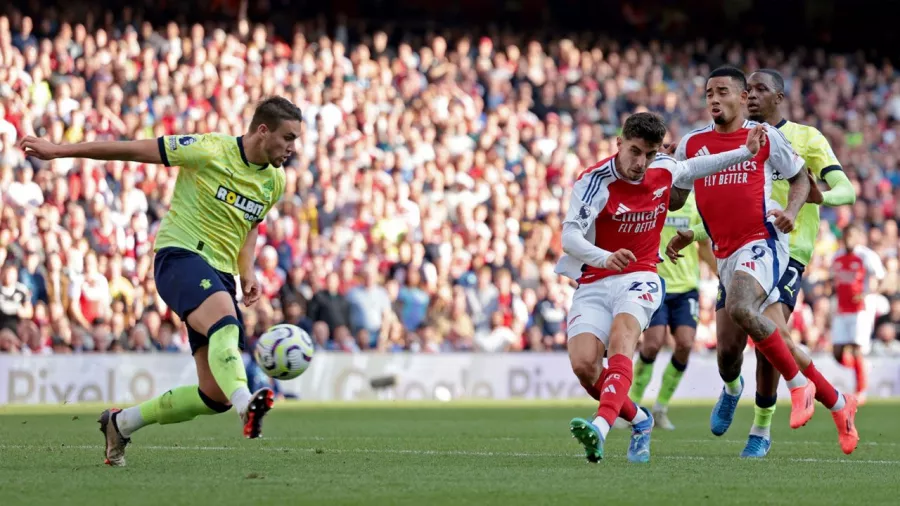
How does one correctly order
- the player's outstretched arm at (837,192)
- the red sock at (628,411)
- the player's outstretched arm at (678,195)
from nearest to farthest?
the red sock at (628,411) → the player's outstretched arm at (678,195) → the player's outstretched arm at (837,192)

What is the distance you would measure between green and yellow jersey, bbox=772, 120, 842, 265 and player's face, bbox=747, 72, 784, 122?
0.18 m

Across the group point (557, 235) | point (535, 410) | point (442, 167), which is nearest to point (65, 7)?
point (442, 167)

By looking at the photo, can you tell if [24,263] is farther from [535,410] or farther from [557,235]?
[557,235]

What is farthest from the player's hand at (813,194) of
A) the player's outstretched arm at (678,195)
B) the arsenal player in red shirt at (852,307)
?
the arsenal player in red shirt at (852,307)

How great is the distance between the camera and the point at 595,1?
32031mm

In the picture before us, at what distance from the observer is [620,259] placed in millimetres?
8500

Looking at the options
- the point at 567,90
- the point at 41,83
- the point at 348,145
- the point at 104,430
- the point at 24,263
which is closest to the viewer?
the point at 104,430

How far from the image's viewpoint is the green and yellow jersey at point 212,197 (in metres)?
8.48

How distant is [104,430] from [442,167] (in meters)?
15.4

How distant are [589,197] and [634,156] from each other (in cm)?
37

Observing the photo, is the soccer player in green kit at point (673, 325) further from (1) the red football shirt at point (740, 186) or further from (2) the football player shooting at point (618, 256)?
(2) the football player shooting at point (618, 256)

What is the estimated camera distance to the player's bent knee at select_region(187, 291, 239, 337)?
26.4 ft

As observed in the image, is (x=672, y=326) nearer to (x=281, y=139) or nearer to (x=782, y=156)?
(x=782, y=156)

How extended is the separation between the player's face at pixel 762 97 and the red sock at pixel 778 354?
1.69m
